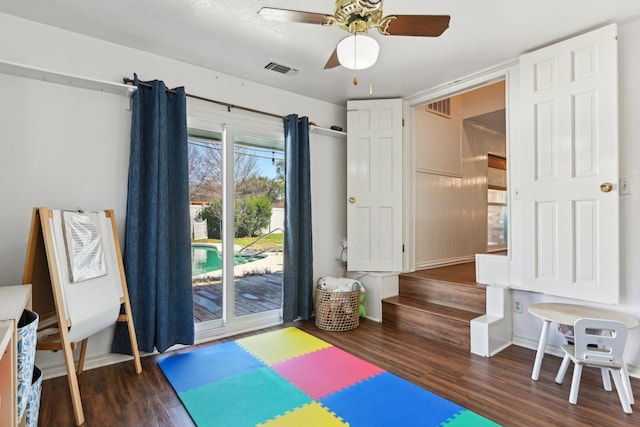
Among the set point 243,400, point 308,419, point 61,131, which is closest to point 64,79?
point 61,131

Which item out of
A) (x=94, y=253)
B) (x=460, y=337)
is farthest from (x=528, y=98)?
(x=94, y=253)

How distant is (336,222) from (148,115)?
7.41ft

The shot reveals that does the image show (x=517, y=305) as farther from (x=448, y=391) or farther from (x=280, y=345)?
(x=280, y=345)

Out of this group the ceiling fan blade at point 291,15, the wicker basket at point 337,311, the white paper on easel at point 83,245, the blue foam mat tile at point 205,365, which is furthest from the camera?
the wicker basket at point 337,311

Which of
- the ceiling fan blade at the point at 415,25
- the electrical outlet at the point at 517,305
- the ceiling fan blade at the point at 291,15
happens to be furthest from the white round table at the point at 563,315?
the ceiling fan blade at the point at 291,15

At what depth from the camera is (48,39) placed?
2318 millimetres

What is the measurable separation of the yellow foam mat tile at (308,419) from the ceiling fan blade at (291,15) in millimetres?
2144

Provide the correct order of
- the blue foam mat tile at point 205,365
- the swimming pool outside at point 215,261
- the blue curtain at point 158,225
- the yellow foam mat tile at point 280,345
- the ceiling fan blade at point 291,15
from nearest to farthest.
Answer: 1. the ceiling fan blade at point 291,15
2. the blue foam mat tile at point 205,365
3. the blue curtain at point 158,225
4. the yellow foam mat tile at point 280,345
5. the swimming pool outside at point 215,261

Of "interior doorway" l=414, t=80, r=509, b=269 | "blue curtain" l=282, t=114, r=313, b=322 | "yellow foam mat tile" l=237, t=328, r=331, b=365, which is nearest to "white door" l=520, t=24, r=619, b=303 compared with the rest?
"interior doorway" l=414, t=80, r=509, b=269

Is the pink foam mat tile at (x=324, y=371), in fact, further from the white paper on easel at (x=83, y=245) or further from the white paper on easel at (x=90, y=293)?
the white paper on easel at (x=83, y=245)

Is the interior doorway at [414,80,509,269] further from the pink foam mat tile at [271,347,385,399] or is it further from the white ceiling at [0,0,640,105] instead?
the pink foam mat tile at [271,347,385,399]

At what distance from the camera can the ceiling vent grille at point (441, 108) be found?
14.0 ft

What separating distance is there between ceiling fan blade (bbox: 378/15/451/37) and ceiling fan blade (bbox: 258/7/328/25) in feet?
1.13

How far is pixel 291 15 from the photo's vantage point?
66.4 inches
